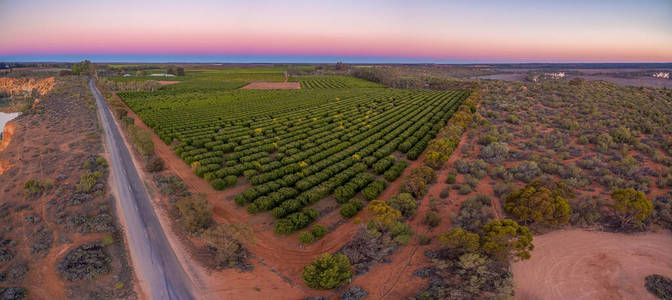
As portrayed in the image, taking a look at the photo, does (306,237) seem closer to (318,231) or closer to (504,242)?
(318,231)

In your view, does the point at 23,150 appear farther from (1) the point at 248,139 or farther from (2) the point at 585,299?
(2) the point at 585,299

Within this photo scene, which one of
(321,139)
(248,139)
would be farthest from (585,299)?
(248,139)

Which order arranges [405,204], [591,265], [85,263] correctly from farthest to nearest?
[405,204] → [85,263] → [591,265]

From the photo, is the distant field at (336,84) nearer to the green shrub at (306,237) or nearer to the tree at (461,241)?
the green shrub at (306,237)

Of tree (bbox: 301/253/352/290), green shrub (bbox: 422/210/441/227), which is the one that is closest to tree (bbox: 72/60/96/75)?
tree (bbox: 301/253/352/290)

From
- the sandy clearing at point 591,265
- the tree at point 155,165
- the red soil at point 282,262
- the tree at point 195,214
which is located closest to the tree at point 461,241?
the red soil at point 282,262

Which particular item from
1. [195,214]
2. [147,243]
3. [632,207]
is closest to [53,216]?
[147,243]

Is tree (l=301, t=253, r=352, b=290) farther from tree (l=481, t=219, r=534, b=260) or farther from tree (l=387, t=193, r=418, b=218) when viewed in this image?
tree (l=481, t=219, r=534, b=260)
